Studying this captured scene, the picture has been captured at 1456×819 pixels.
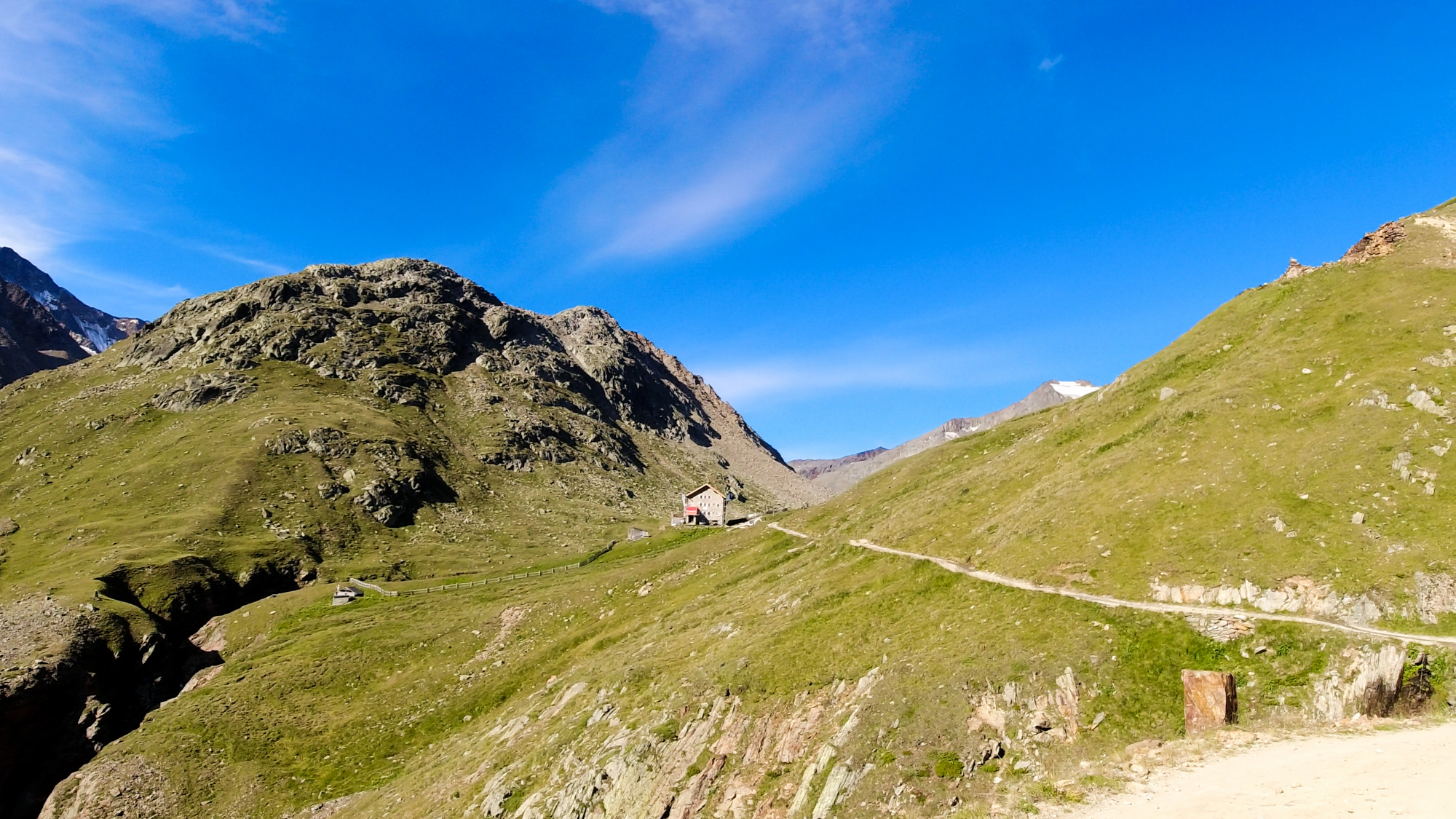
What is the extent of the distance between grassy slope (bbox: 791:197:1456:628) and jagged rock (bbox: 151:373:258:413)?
19684 cm

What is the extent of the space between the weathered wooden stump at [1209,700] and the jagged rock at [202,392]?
22933cm

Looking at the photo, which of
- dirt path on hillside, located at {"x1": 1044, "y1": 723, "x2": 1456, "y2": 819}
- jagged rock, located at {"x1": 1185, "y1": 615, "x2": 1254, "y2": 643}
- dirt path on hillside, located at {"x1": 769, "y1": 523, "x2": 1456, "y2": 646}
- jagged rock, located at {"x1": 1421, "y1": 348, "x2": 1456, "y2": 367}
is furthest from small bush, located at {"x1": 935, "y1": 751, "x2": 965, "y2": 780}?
jagged rock, located at {"x1": 1421, "y1": 348, "x2": 1456, "y2": 367}

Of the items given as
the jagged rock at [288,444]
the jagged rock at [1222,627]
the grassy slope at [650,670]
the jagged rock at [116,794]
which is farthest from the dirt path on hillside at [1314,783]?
the jagged rock at [288,444]

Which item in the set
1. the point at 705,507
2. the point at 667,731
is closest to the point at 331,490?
the point at 705,507

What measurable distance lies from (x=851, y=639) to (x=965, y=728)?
12.3 metres

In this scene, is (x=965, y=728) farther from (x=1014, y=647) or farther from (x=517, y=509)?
(x=517, y=509)

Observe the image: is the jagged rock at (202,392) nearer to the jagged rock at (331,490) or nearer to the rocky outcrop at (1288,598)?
the jagged rock at (331,490)

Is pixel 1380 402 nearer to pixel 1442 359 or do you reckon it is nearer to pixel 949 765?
pixel 1442 359

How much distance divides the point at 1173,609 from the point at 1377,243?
57.6 meters

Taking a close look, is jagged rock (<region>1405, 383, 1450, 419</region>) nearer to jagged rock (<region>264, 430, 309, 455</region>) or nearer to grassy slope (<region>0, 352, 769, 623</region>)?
grassy slope (<region>0, 352, 769, 623</region>)

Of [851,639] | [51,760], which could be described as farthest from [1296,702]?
[51,760]

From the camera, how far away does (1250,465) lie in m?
43.3

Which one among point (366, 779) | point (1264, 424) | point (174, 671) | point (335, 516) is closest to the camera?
point (1264, 424)

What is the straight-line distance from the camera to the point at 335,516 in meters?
146
